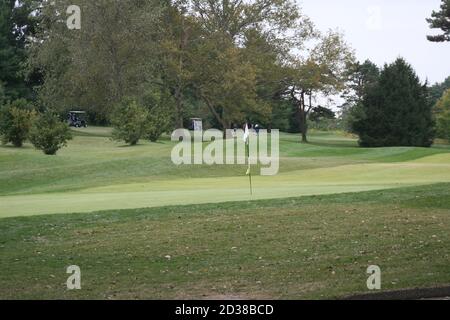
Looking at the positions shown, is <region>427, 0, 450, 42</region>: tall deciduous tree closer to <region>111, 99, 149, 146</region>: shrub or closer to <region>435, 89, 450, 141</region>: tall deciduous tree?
<region>111, 99, 149, 146</region>: shrub

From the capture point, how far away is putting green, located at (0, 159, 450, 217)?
53.0 feet

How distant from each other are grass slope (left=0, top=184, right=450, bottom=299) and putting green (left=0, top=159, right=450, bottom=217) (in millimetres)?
1618

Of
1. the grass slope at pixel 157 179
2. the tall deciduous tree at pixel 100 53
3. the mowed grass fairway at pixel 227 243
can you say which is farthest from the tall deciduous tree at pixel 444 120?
the mowed grass fairway at pixel 227 243

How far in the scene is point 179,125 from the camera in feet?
195

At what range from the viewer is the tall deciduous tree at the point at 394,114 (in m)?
62.3

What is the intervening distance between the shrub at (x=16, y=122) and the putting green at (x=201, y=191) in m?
14.6

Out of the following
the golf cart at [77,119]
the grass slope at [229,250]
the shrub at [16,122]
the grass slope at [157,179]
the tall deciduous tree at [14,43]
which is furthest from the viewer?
the golf cart at [77,119]

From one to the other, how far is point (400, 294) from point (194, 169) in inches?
918

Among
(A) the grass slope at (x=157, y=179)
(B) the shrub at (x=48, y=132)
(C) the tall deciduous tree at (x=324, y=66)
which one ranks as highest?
(C) the tall deciduous tree at (x=324, y=66)

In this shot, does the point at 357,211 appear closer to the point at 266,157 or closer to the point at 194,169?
the point at 194,169

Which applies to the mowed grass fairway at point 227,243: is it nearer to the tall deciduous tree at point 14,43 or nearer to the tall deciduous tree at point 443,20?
the tall deciduous tree at point 443,20

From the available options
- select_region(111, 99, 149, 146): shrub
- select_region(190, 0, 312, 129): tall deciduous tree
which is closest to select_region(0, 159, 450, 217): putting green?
select_region(111, 99, 149, 146): shrub
